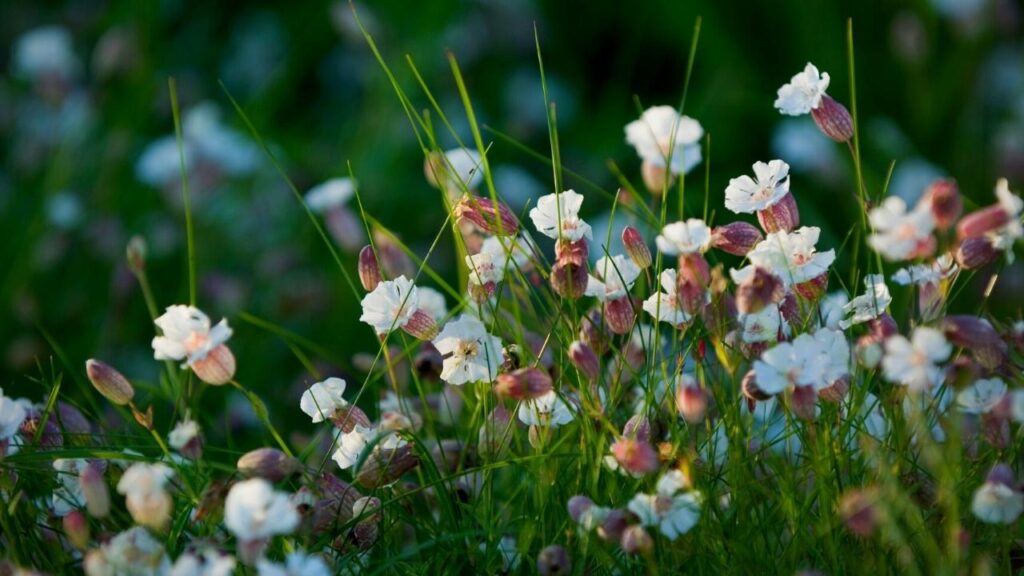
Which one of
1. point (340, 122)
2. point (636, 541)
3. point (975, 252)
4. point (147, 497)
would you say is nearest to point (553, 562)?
point (636, 541)

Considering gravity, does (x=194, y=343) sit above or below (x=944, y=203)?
below

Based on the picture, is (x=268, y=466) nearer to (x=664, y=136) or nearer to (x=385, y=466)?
(x=385, y=466)

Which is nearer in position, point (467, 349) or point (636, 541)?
point (636, 541)

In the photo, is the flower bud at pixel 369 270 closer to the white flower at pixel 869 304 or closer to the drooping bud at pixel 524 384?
the drooping bud at pixel 524 384

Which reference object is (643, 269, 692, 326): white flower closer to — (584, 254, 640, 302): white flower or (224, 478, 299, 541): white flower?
(584, 254, 640, 302): white flower

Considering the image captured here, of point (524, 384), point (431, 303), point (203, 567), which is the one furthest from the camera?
point (431, 303)
